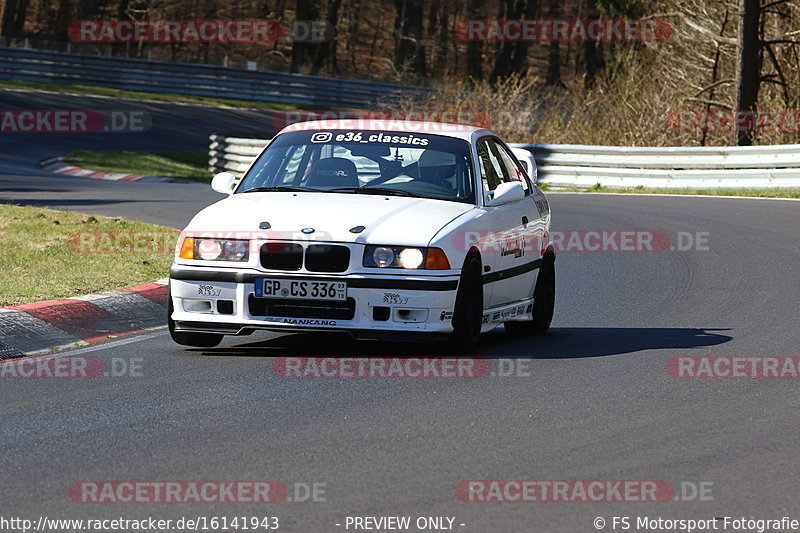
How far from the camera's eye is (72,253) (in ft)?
42.2

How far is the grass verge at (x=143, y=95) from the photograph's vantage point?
43.8 m

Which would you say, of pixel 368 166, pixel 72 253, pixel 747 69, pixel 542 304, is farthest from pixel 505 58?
pixel 368 166

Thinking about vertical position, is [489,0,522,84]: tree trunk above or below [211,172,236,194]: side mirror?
below

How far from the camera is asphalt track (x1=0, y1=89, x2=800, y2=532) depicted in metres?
5.07

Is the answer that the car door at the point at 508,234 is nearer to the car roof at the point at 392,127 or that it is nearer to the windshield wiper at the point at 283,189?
the car roof at the point at 392,127

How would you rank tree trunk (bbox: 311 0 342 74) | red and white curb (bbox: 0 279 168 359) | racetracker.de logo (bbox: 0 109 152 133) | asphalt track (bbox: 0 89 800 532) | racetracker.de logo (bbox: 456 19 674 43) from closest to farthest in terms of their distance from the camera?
asphalt track (bbox: 0 89 800 532), red and white curb (bbox: 0 279 168 359), racetracker.de logo (bbox: 456 19 674 43), racetracker.de logo (bbox: 0 109 152 133), tree trunk (bbox: 311 0 342 74)

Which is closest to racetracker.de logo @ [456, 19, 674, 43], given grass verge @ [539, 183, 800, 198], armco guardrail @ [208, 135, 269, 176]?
grass verge @ [539, 183, 800, 198]

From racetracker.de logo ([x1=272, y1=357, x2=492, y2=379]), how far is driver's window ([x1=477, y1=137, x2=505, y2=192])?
1543mm

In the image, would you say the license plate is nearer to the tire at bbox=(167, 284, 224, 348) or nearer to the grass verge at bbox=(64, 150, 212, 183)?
the tire at bbox=(167, 284, 224, 348)

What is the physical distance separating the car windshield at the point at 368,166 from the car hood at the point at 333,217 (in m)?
0.24

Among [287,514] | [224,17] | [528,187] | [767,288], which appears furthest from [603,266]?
[224,17]

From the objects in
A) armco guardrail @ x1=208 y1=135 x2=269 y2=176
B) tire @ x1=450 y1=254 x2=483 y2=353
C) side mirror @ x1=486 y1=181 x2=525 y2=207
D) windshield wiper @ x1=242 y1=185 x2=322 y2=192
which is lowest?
armco guardrail @ x1=208 y1=135 x2=269 y2=176

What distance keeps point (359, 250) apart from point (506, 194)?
5.10 ft

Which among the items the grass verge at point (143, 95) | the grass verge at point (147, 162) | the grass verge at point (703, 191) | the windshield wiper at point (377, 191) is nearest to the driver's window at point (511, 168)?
the windshield wiper at point (377, 191)
